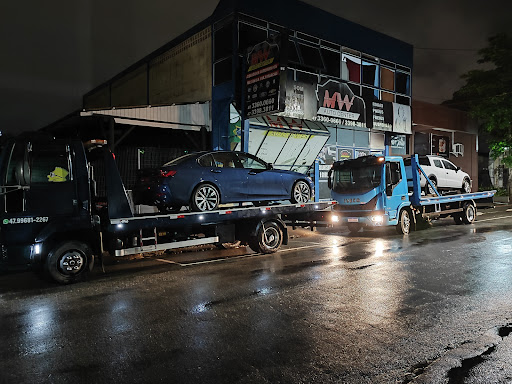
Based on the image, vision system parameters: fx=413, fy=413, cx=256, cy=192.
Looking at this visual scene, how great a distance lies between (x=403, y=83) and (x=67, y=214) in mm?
21455

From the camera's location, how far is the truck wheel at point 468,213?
54.0 feet

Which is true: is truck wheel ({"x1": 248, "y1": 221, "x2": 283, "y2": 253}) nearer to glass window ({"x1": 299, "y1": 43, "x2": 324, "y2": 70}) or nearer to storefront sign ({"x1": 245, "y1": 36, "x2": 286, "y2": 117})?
storefront sign ({"x1": 245, "y1": 36, "x2": 286, "y2": 117})

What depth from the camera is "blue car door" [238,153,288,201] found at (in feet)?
33.6

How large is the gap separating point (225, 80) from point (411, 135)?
13.4m

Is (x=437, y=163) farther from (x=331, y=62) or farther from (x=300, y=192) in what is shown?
(x=331, y=62)

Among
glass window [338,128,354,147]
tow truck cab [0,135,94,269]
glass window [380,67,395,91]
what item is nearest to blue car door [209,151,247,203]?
tow truck cab [0,135,94,269]

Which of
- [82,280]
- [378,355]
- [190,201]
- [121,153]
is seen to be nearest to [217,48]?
[121,153]

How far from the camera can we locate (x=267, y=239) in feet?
33.8

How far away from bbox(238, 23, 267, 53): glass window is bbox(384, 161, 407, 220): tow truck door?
→ 7.27 m

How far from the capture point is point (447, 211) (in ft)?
51.3

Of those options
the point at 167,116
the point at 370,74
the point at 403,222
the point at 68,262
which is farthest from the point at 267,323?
the point at 370,74

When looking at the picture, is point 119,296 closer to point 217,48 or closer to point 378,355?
point 378,355

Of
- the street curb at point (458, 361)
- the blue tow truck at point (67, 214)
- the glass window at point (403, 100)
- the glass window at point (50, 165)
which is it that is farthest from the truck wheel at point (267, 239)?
the glass window at point (403, 100)

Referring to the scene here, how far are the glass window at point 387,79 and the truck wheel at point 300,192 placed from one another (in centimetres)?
1332
